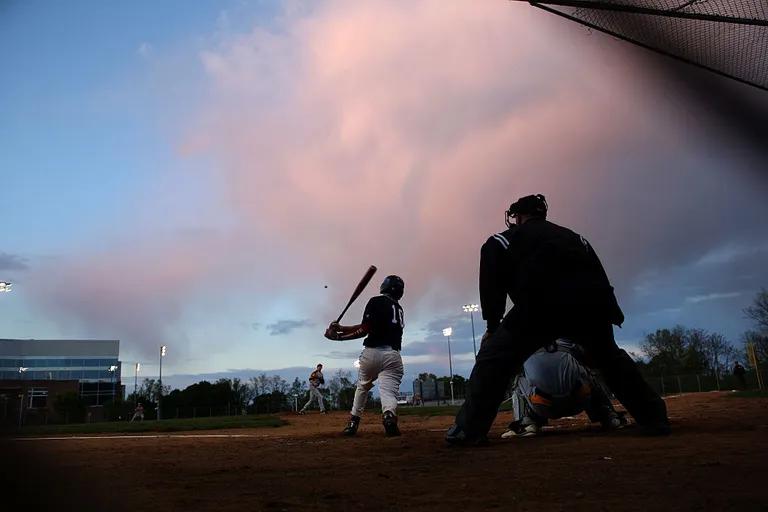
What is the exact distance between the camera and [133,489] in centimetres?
272

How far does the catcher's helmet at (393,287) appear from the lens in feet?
25.1

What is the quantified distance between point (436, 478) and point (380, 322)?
4454 millimetres

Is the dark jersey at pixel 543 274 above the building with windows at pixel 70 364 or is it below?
below

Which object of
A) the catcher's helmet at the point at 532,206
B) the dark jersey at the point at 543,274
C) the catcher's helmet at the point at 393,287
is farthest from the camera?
the catcher's helmet at the point at 393,287

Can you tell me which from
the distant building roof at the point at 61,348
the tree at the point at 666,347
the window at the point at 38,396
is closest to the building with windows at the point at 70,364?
the distant building roof at the point at 61,348

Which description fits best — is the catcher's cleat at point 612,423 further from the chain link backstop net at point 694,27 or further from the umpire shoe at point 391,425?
the chain link backstop net at point 694,27

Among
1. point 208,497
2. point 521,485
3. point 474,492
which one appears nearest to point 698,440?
point 521,485

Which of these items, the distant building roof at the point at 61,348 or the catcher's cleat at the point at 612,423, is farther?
the distant building roof at the point at 61,348

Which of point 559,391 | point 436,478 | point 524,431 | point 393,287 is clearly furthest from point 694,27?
point 436,478

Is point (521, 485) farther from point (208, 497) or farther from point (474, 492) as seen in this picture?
point (208, 497)

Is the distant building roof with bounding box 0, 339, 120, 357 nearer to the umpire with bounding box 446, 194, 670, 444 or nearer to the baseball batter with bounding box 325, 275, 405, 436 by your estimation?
the baseball batter with bounding box 325, 275, 405, 436

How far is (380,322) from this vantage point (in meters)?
7.34

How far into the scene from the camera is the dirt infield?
162cm

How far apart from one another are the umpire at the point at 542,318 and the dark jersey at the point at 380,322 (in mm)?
2862
